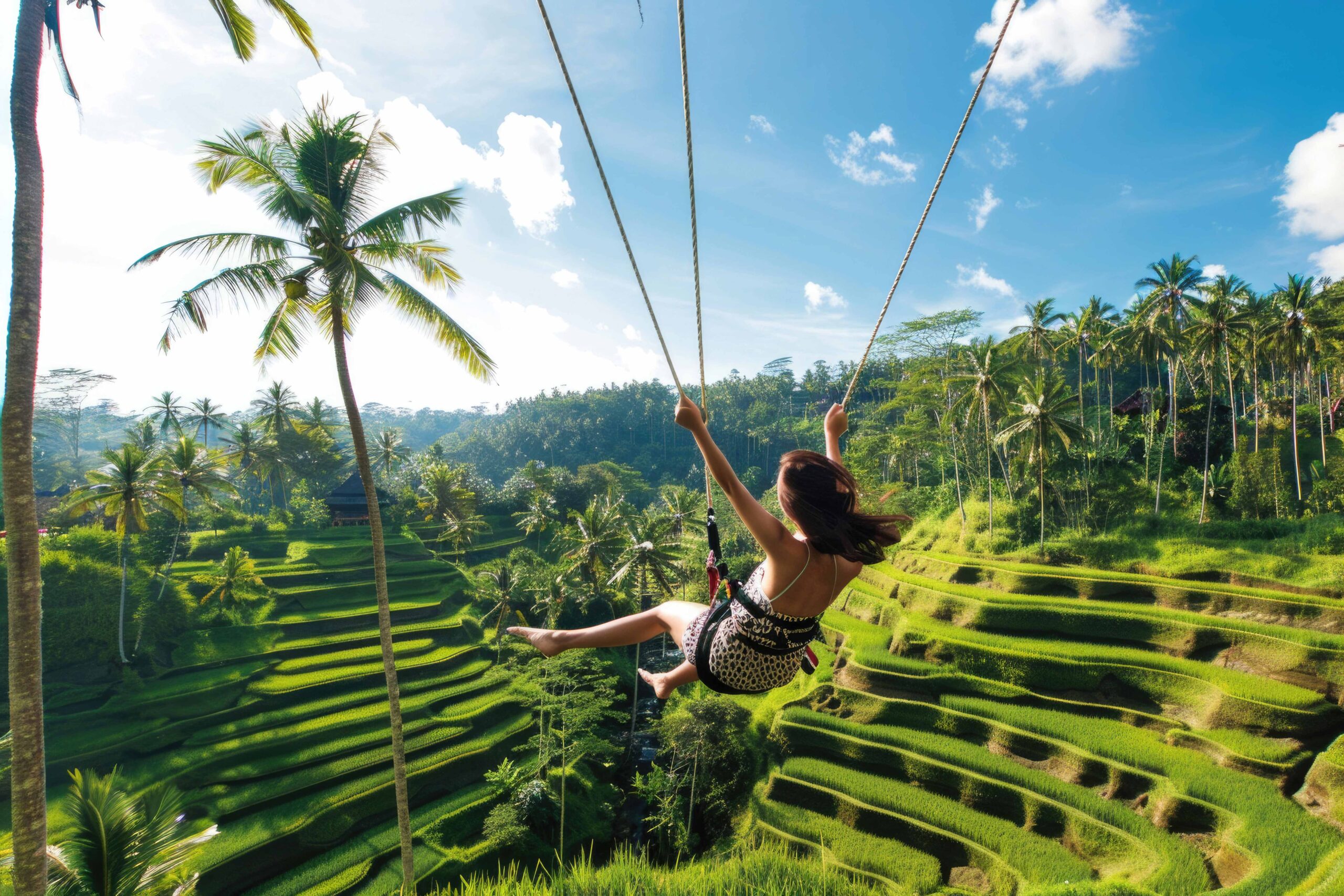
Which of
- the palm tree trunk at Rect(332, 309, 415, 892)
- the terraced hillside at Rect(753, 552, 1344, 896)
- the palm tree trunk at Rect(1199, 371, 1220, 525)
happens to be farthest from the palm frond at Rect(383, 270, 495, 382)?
the palm tree trunk at Rect(1199, 371, 1220, 525)

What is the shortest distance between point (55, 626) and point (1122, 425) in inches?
1461

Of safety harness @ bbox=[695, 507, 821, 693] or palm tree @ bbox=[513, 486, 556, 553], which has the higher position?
safety harness @ bbox=[695, 507, 821, 693]

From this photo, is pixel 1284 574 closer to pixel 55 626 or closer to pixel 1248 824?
pixel 1248 824

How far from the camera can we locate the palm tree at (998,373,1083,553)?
18453 millimetres

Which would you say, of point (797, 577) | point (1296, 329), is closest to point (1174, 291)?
point (1296, 329)

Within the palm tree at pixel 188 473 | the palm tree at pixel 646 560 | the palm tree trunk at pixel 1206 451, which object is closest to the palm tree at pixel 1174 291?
the palm tree trunk at pixel 1206 451

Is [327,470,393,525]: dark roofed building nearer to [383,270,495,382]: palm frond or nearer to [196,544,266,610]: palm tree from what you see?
[196,544,266,610]: palm tree

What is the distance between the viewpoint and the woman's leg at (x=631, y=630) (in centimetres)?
233

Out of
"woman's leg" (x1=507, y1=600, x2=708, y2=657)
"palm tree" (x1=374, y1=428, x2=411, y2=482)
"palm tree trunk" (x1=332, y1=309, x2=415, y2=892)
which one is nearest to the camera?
"woman's leg" (x1=507, y1=600, x2=708, y2=657)

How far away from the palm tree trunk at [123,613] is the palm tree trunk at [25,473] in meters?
16.7

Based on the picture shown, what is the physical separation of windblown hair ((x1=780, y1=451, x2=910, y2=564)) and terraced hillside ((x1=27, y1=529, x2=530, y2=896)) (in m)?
14.4

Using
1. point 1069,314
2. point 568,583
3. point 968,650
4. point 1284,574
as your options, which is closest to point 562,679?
point 568,583

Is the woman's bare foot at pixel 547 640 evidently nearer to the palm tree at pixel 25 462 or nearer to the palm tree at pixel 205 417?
the palm tree at pixel 25 462

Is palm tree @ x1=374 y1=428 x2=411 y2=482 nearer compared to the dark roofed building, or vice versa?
the dark roofed building
